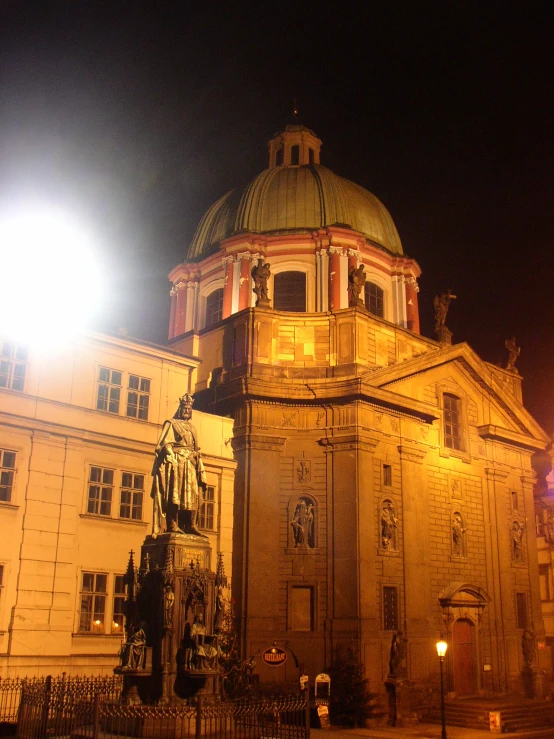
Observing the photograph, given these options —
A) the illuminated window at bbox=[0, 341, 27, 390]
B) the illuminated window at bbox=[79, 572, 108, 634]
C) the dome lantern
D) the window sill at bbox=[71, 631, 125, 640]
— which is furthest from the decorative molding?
the dome lantern

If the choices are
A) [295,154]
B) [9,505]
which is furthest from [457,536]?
[295,154]

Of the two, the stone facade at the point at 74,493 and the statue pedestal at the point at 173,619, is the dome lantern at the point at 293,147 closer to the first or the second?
the stone facade at the point at 74,493

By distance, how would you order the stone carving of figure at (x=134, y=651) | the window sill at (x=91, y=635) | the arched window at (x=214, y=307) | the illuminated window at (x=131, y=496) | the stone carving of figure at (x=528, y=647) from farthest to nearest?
the arched window at (x=214, y=307) < the stone carving of figure at (x=528, y=647) < the illuminated window at (x=131, y=496) < the window sill at (x=91, y=635) < the stone carving of figure at (x=134, y=651)

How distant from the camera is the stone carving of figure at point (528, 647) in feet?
122

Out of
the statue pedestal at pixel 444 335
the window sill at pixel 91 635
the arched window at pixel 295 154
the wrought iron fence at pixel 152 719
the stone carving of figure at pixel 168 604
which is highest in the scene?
the arched window at pixel 295 154

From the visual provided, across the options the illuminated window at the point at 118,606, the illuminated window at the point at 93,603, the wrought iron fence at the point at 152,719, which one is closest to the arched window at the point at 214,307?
the illuminated window at the point at 118,606

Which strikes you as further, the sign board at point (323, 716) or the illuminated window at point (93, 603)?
the illuminated window at point (93, 603)

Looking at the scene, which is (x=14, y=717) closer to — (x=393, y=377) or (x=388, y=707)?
(x=388, y=707)

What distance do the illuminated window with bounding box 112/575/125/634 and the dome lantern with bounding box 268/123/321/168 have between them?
2660 cm

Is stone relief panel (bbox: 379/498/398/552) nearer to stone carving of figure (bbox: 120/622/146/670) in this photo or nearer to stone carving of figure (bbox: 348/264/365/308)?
stone carving of figure (bbox: 348/264/365/308)

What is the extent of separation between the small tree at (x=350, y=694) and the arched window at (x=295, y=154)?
2801 cm

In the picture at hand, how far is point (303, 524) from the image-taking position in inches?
1275

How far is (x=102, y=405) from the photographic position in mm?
29656

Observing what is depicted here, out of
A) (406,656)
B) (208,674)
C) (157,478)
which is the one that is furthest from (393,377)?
(208,674)
